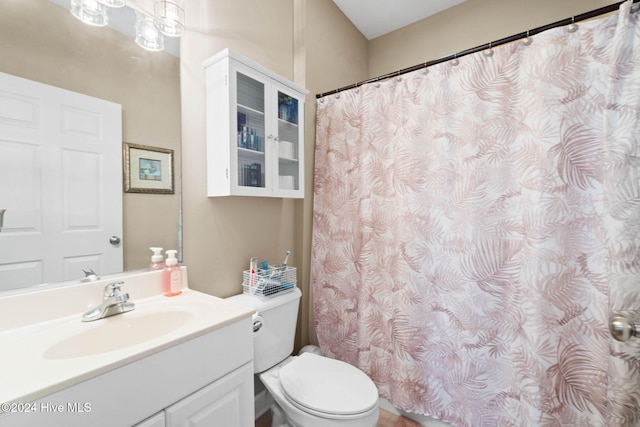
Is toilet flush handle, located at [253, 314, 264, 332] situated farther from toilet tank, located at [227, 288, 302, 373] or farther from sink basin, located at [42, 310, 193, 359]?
sink basin, located at [42, 310, 193, 359]

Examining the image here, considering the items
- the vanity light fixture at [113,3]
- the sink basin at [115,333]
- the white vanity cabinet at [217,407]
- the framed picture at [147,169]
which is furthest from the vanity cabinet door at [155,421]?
the vanity light fixture at [113,3]

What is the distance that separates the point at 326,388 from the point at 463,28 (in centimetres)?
243

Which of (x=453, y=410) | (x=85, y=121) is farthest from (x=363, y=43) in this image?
(x=453, y=410)

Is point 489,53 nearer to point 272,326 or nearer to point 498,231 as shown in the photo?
point 498,231

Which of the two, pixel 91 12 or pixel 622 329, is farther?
pixel 91 12

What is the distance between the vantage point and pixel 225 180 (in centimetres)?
124

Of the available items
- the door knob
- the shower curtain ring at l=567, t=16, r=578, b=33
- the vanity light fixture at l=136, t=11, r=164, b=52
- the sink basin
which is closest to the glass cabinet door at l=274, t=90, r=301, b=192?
the vanity light fixture at l=136, t=11, r=164, b=52

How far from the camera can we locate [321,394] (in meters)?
1.10

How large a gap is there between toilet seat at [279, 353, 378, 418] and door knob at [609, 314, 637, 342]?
2.59 feet

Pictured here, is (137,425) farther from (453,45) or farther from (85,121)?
(453,45)

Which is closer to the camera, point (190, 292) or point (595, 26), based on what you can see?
point (595, 26)

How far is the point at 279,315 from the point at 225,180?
699 millimetres

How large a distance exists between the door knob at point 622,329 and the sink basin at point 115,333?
1273mm

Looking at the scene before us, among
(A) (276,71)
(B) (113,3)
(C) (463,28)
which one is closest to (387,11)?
(C) (463,28)
